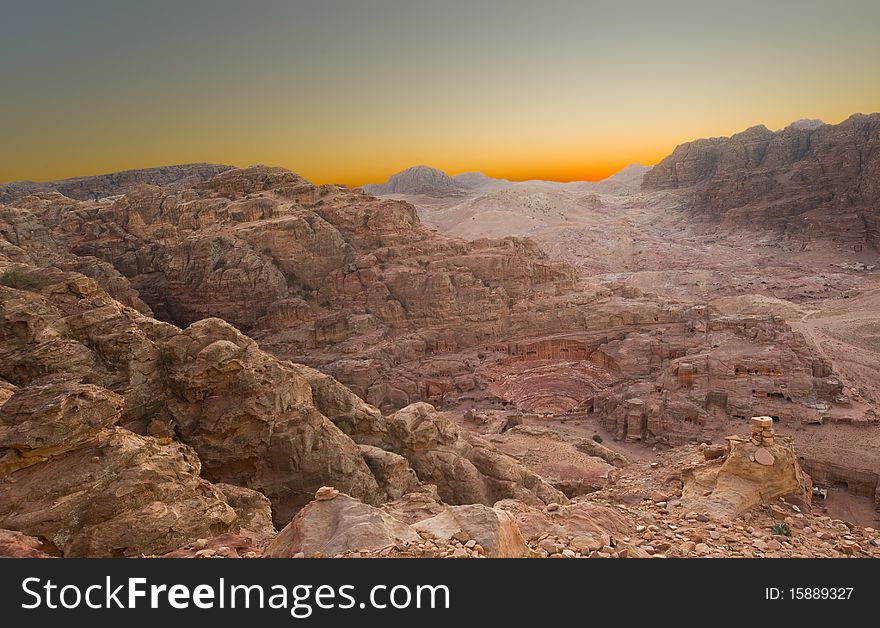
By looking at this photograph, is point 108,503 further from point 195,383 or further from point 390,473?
point 390,473

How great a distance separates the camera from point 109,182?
83812 mm

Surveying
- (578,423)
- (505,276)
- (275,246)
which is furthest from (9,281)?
(505,276)

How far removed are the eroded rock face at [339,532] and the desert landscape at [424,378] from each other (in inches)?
1.5

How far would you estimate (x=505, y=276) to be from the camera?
42406mm

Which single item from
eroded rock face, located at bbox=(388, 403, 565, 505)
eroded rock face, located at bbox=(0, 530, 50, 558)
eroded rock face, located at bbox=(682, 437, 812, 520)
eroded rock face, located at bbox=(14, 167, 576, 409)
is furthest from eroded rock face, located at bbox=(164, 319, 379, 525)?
eroded rock face, located at bbox=(14, 167, 576, 409)

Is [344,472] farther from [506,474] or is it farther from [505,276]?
[505,276]

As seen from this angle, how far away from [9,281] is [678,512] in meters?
16.7

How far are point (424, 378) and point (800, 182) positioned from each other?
73.3m

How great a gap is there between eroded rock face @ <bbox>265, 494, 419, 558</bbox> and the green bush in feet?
36.5

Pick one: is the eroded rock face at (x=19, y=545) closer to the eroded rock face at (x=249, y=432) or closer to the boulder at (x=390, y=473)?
the eroded rock face at (x=249, y=432)

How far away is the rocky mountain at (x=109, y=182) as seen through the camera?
258 ft

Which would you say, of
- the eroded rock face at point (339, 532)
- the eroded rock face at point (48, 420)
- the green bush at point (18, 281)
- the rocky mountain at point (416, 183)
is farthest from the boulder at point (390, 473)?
the rocky mountain at point (416, 183)

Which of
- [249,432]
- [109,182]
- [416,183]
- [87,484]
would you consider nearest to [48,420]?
[87,484]

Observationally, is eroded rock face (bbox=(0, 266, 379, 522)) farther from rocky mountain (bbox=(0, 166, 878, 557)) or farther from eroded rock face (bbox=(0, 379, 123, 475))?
eroded rock face (bbox=(0, 379, 123, 475))
